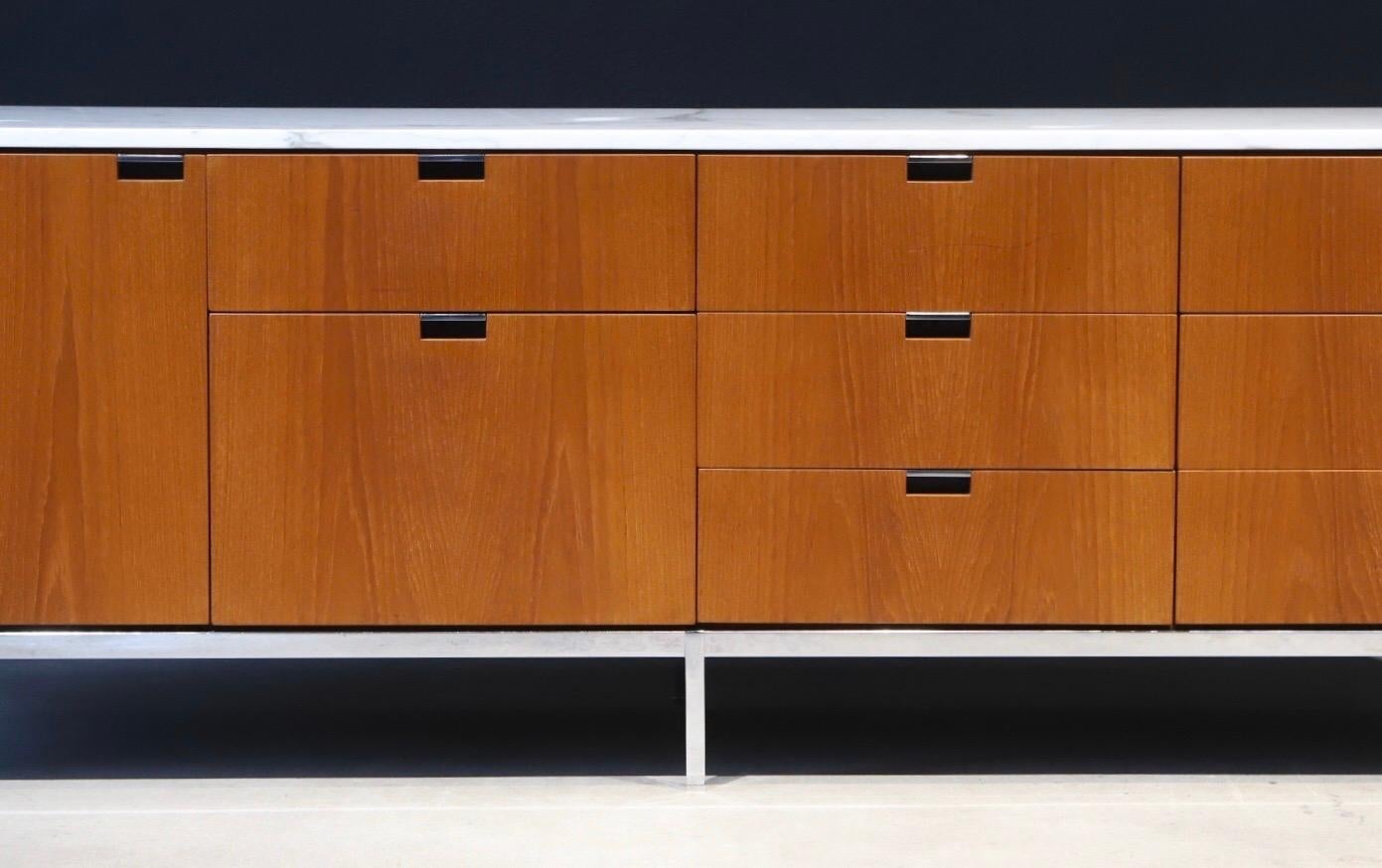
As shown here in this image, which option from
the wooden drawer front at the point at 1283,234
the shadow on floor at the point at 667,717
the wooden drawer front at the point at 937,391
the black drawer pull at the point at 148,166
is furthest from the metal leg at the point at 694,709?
the black drawer pull at the point at 148,166

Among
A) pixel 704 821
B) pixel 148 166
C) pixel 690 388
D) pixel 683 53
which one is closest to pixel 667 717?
pixel 704 821

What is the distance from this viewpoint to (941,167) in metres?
2.11

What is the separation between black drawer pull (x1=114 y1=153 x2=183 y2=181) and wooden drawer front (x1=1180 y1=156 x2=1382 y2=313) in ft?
4.53

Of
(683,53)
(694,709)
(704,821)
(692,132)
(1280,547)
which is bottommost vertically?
(704,821)

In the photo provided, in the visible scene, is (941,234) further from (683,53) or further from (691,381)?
(683,53)

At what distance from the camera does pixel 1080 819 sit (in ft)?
6.51

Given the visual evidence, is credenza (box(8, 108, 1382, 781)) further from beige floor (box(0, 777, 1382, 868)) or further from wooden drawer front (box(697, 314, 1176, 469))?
beige floor (box(0, 777, 1382, 868))

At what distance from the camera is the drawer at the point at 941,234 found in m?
2.09

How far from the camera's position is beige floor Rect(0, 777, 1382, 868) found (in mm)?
1850

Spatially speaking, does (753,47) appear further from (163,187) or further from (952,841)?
(952,841)

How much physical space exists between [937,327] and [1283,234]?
0.49m

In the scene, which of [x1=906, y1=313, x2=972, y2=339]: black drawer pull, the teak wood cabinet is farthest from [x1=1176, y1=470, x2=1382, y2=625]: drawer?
[x1=906, y1=313, x2=972, y2=339]: black drawer pull

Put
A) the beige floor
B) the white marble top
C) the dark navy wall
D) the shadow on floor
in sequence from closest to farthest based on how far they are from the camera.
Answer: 1. the beige floor
2. the white marble top
3. the shadow on floor
4. the dark navy wall

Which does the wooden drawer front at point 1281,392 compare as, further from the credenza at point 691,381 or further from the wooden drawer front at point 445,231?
the wooden drawer front at point 445,231
